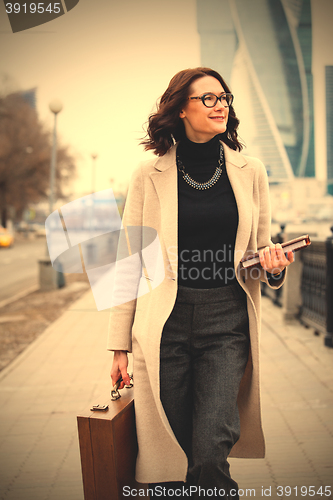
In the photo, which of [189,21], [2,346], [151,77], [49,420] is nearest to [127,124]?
[151,77]

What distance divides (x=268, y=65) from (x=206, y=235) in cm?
294

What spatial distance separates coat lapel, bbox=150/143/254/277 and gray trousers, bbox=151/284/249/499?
17 centimetres

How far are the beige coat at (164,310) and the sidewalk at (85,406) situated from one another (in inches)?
40.1

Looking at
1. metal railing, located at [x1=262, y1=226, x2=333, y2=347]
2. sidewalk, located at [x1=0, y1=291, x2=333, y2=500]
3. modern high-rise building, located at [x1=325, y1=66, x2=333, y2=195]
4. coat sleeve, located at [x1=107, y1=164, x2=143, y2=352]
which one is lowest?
sidewalk, located at [x1=0, y1=291, x2=333, y2=500]

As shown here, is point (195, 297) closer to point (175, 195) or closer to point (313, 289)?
point (175, 195)

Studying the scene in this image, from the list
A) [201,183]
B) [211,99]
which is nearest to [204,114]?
[211,99]

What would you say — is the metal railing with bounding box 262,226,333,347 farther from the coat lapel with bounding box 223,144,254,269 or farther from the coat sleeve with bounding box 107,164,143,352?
the coat sleeve with bounding box 107,164,143,352

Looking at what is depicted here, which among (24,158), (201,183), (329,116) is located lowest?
(201,183)

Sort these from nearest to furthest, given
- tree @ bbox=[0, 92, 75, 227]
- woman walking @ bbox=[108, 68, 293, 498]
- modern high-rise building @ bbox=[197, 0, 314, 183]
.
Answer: woman walking @ bbox=[108, 68, 293, 498] < modern high-rise building @ bbox=[197, 0, 314, 183] < tree @ bbox=[0, 92, 75, 227]

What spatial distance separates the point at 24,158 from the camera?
124ft

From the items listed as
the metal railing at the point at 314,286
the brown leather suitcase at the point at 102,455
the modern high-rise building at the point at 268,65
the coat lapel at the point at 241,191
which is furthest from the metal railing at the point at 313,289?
the brown leather suitcase at the point at 102,455

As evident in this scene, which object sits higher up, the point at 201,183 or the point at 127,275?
the point at 201,183

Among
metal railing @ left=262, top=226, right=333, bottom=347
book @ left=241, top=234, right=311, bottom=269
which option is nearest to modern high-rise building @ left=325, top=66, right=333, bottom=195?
metal railing @ left=262, top=226, right=333, bottom=347

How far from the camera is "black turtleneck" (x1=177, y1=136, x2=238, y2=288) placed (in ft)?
5.80
